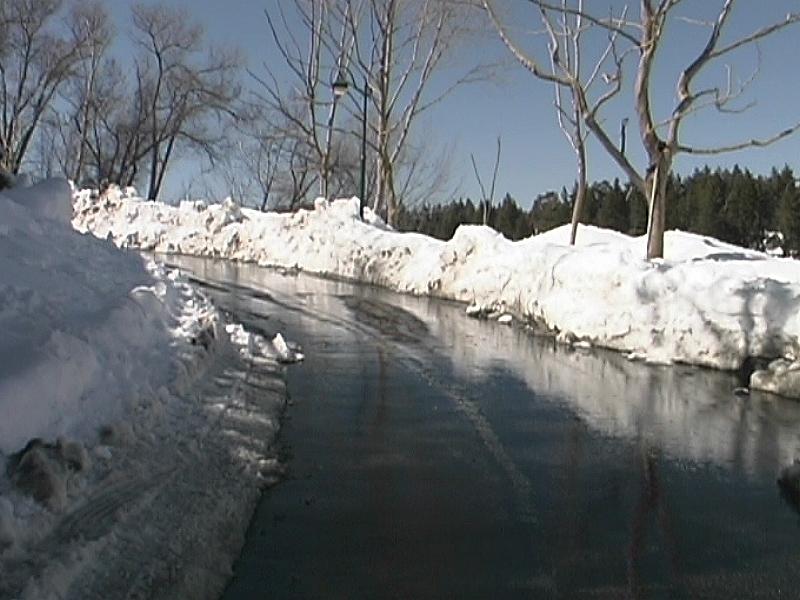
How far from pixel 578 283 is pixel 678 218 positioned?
48.0m

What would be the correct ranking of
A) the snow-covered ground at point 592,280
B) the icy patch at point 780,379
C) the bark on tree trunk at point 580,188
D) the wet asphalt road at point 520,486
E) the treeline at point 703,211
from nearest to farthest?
the wet asphalt road at point 520,486 → the icy patch at point 780,379 → the snow-covered ground at point 592,280 → the bark on tree trunk at point 580,188 → the treeline at point 703,211

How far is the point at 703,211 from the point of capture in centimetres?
5378

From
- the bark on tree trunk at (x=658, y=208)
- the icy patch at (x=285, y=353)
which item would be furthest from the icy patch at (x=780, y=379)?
the bark on tree trunk at (x=658, y=208)

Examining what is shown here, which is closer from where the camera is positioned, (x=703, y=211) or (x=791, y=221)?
(x=791, y=221)

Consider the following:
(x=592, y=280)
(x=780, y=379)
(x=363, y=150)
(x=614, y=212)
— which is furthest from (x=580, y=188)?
(x=614, y=212)

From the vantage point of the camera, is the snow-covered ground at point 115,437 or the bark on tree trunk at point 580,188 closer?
the snow-covered ground at point 115,437

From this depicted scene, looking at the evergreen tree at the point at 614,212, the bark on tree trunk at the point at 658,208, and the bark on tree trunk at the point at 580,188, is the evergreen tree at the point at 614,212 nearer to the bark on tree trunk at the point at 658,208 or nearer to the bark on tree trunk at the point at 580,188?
the bark on tree trunk at the point at 580,188

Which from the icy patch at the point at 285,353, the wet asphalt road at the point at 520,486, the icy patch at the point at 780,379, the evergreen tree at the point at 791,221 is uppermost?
the evergreen tree at the point at 791,221

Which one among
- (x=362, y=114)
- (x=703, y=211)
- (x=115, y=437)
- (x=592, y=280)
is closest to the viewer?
(x=115, y=437)

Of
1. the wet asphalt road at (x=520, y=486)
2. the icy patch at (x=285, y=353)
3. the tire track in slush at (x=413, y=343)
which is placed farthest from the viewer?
the icy patch at (x=285, y=353)

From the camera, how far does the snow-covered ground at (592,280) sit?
36.8ft

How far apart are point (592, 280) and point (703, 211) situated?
4333cm

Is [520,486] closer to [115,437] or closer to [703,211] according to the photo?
[115,437]

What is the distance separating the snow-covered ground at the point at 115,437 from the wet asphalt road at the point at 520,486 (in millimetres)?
280
